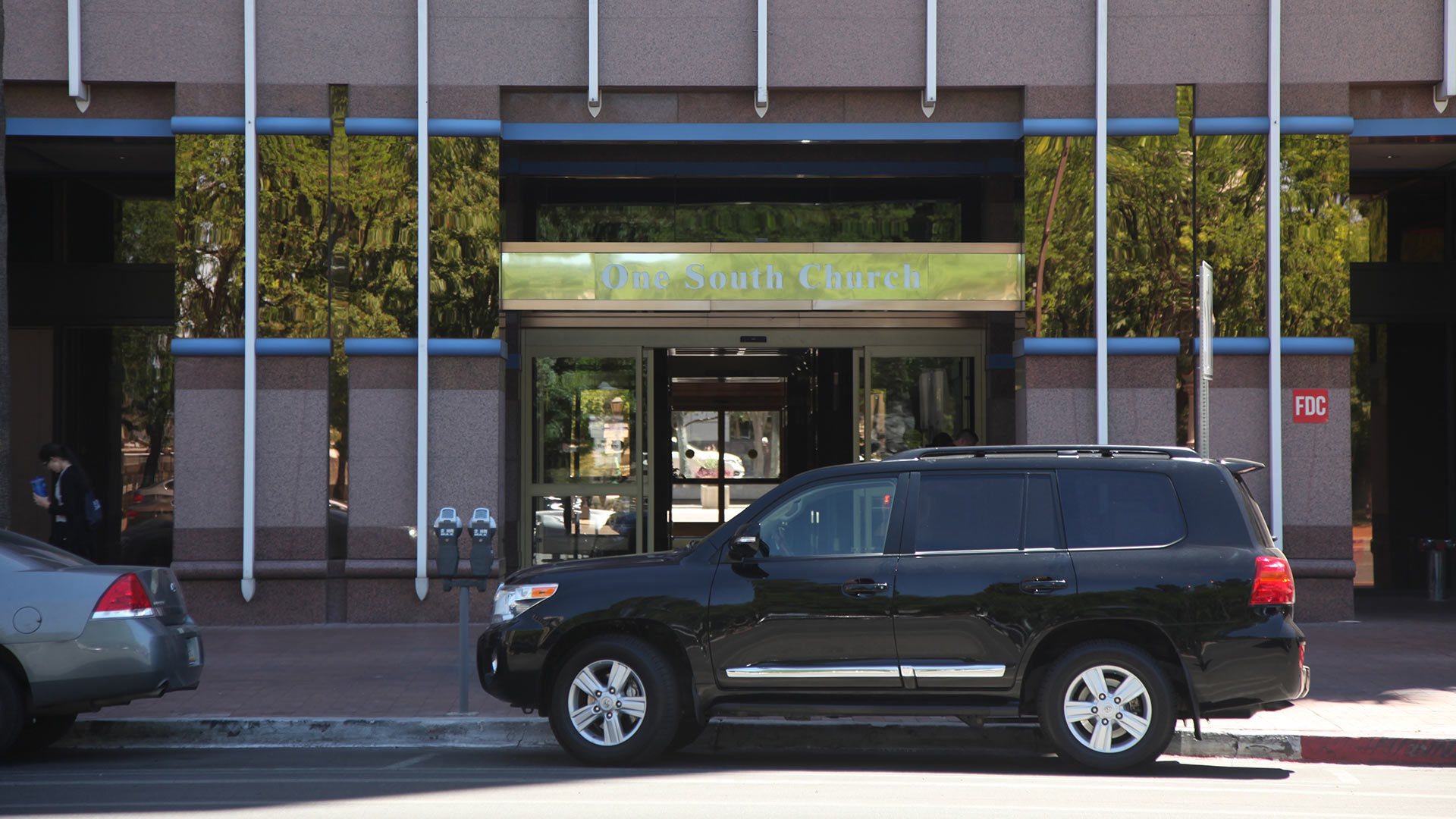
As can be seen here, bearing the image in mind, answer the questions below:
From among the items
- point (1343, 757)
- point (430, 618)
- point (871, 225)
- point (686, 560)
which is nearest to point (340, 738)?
point (686, 560)

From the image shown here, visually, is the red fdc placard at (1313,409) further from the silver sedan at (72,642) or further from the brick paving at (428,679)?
the silver sedan at (72,642)

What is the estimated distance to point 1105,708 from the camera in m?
7.12

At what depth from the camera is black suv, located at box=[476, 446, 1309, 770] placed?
7.03 m

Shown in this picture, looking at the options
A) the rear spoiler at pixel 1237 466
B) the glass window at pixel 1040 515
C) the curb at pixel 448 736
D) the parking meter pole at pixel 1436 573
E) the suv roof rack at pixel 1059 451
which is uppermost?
the suv roof rack at pixel 1059 451

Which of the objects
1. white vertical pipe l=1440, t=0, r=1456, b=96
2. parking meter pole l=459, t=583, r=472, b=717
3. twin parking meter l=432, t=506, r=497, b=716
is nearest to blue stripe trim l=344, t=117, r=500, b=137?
twin parking meter l=432, t=506, r=497, b=716

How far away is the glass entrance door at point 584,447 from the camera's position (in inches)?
584

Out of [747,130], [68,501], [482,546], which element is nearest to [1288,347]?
[747,130]

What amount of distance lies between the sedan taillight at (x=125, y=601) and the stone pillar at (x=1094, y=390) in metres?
7.87

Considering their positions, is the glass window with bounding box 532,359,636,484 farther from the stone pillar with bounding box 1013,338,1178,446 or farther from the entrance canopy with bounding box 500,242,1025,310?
the stone pillar with bounding box 1013,338,1178,446

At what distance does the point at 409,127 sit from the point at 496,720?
6274 millimetres

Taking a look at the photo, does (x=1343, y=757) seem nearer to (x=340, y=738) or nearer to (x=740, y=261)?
(x=340, y=738)

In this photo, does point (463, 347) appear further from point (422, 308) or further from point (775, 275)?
point (775, 275)

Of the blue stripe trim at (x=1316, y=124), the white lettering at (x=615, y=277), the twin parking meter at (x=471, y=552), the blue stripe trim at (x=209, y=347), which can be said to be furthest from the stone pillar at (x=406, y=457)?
the blue stripe trim at (x=1316, y=124)

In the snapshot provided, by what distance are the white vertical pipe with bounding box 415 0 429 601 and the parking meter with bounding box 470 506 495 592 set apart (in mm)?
4019
